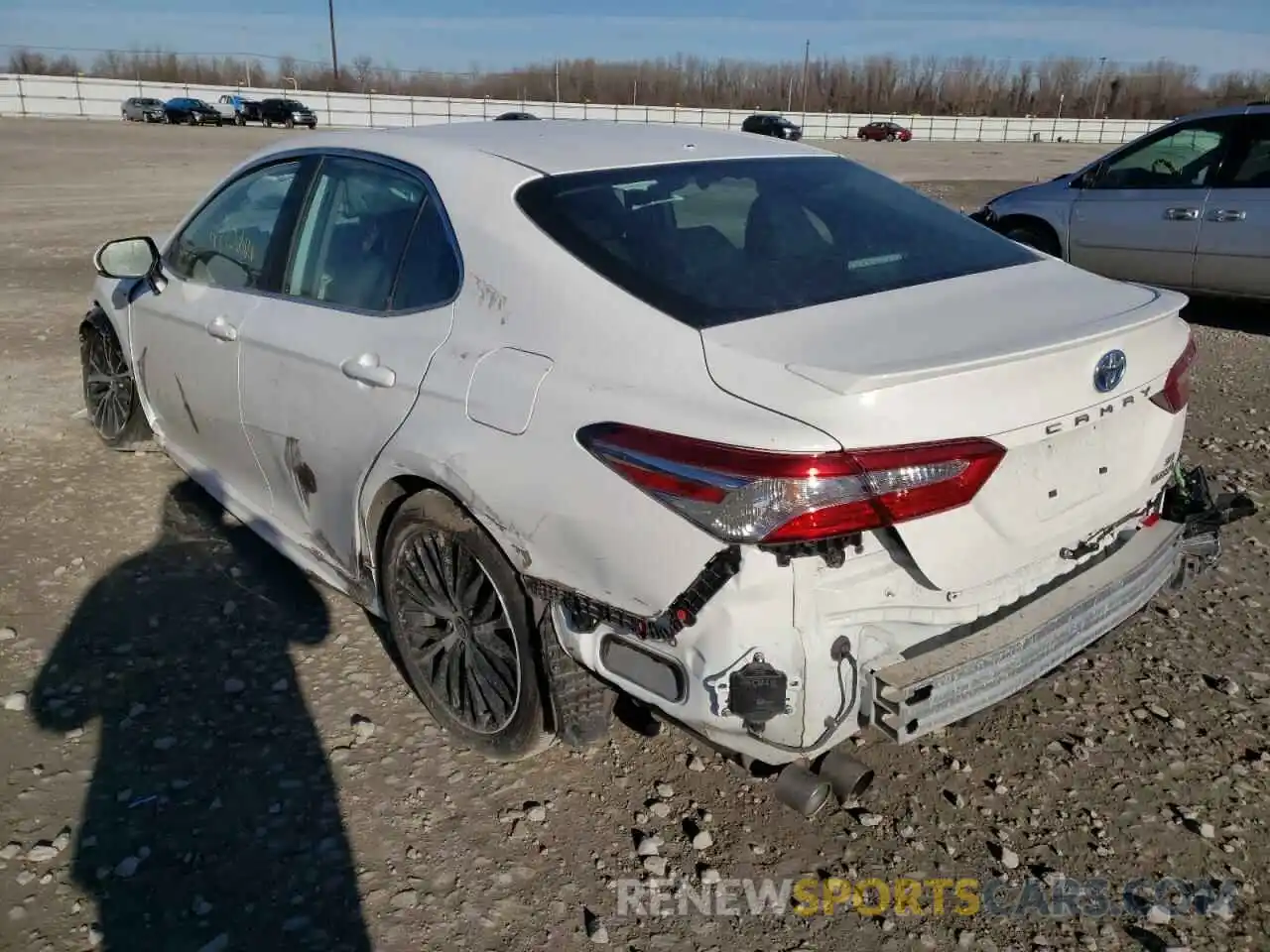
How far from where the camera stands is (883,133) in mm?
64562

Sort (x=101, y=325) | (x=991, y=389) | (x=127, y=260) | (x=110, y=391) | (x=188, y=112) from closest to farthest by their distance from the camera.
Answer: (x=991, y=389), (x=127, y=260), (x=101, y=325), (x=110, y=391), (x=188, y=112)

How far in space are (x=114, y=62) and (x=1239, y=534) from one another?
97854mm

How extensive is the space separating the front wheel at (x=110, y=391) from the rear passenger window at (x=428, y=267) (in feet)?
8.31

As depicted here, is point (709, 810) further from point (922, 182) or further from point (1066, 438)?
point (922, 182)

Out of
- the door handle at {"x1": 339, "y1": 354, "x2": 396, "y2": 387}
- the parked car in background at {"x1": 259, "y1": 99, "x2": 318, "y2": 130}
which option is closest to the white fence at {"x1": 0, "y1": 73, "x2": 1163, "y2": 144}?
the parked car in background at {"x1": 259, "y1": 99, "x2": 318, "y2": 130}

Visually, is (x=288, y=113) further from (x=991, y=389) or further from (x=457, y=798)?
(x=991, y=389)

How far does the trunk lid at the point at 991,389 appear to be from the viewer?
2.10m

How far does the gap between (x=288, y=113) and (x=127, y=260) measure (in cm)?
5311

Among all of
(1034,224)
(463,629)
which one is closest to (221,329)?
(463,629)

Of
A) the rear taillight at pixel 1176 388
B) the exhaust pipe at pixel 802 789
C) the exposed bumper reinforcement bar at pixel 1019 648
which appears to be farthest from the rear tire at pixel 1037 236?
the exhaust pipe at pixel 802 789

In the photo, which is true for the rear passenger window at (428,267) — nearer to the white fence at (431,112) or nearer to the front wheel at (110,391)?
the front wheel at (110,391)

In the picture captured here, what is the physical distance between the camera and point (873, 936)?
2422 millimetres

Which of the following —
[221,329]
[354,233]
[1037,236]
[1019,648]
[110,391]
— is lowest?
[110,391]

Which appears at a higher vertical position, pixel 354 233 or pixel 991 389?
pixel 354 233
